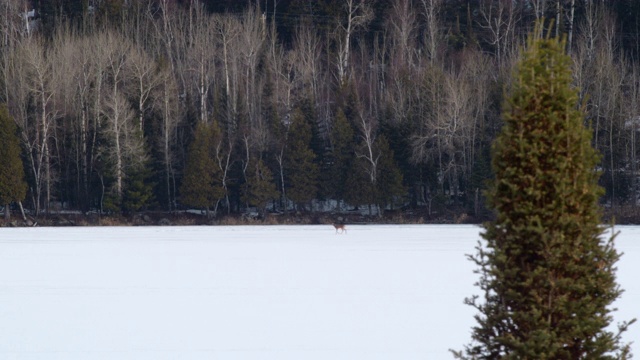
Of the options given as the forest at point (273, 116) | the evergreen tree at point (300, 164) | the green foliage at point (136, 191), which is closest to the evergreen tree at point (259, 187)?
the forest at point (273, 116)

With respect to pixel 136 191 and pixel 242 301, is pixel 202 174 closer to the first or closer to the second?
pixel 136 191

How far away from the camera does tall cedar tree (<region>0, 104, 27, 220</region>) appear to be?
4591 centimetres

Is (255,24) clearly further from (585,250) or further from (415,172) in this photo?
(585,250)

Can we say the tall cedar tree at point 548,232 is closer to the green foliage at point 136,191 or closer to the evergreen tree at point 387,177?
the evergreen tree at point 387,177

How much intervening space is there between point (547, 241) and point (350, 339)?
252 inches

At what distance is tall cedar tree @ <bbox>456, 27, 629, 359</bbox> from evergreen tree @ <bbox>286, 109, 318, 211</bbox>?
42989 millimetres

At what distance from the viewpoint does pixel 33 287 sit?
55.2ft

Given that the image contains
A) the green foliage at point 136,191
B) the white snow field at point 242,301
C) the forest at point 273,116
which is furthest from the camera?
the forest at point 273,116

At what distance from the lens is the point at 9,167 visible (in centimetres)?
4644

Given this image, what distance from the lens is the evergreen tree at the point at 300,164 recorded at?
4919cm

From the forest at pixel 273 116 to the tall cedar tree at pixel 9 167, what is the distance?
1563 mm

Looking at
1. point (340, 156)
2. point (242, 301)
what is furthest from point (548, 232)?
point (340, 156)

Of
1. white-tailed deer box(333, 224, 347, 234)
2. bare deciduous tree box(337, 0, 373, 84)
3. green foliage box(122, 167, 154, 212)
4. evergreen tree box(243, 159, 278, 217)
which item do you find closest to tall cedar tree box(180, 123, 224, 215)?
evergreen tree box(243, 159, 278, 217)

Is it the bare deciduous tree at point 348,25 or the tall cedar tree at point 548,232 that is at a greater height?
the bare deciduous tree at point 348,25
